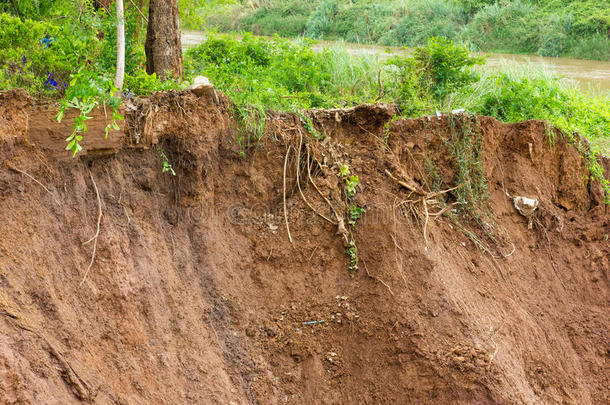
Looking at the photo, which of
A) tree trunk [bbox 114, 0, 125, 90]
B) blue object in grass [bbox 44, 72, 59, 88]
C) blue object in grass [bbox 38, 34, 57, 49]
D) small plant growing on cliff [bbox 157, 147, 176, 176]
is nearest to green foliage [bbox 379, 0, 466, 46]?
blue object in grass [bbox 38, 34, 57, 49]

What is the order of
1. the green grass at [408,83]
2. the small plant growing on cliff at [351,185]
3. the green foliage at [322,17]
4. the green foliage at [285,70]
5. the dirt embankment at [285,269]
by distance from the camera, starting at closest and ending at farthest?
1. the dirt embankment at [285,269]
2. the small plant growing on cliff at [351,185]
3. the green foliage at [285,70]
4. the green grass at [408,83]
5. the green foliage at [322,17]

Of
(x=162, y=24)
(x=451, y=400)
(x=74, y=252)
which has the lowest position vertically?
(x=451, y=400)

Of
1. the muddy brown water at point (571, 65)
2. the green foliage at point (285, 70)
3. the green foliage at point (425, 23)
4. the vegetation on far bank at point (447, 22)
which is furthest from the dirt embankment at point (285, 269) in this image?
the vegetation on far bank at point (447, 22)

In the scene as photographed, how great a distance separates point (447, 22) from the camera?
816 inches

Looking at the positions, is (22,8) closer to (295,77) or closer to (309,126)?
(295,77)

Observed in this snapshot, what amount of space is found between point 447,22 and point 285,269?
18.1 metres

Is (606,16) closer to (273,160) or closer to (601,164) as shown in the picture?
(601,164)

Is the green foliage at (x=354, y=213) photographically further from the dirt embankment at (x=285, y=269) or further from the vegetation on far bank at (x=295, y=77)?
the vegetation on far bank at (x=295, y=77)

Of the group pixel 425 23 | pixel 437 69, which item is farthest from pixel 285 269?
pixel 425 23

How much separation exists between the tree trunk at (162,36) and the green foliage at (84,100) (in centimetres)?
210

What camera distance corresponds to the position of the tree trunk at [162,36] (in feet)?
19.2

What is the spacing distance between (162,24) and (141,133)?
2130 mm

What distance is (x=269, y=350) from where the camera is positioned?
14.5 ft

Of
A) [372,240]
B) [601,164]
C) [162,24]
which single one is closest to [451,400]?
[372,240]
